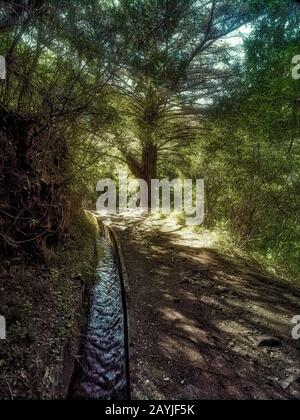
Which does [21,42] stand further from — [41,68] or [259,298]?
[259,298]

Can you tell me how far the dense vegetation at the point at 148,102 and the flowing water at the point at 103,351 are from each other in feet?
4.91

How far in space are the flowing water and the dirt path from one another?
21 cm

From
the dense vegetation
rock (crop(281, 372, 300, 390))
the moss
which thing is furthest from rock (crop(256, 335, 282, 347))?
the dense vegetation

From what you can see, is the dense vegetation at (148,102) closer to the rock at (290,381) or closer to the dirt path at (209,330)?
the dirt path at (209,330)

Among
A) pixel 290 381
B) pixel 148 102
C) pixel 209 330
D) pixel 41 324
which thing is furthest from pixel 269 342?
pixel 148 102

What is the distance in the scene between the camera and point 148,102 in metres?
11.6

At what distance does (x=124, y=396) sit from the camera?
337cm

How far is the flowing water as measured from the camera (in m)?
3.48

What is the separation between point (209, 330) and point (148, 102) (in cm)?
932

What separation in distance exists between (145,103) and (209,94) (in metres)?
2.54

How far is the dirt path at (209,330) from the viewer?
352 centimetres

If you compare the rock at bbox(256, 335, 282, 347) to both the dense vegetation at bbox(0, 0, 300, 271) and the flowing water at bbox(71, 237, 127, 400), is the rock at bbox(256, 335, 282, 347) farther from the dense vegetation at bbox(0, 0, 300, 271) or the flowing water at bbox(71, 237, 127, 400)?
the dense vegetation at bbox(0, 0, 300, 271)
